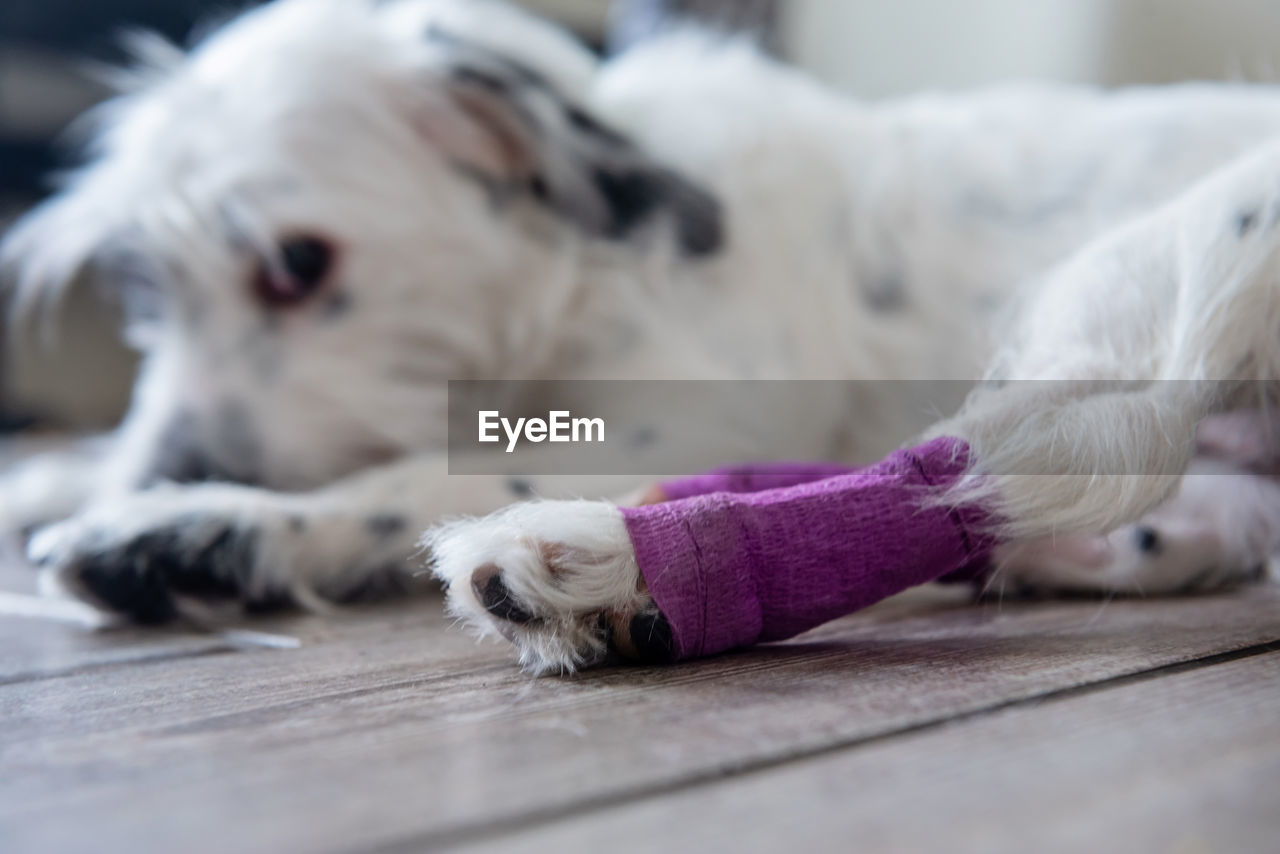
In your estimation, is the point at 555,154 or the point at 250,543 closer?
the point at 250,543

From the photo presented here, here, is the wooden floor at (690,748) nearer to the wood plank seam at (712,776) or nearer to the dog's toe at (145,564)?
the wood plank seam at (712,776)

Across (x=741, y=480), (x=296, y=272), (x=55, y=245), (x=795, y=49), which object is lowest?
(x=741, y=480)

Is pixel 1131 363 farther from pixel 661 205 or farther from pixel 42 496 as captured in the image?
pixel 42 496

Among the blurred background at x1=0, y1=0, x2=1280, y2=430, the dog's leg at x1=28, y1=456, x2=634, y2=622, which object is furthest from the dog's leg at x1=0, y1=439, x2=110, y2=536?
the blurred background at x1=0, y1=0, x2=1280, y2=430

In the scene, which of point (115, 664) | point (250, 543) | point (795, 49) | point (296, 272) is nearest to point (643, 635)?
point (115, 664)

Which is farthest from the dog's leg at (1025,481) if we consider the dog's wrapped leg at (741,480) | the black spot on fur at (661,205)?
the black spot on fur at (661,205)

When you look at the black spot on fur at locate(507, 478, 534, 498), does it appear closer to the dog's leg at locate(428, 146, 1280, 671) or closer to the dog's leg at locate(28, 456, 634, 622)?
the dog's leg at locate(28, 456, 634, 622)
